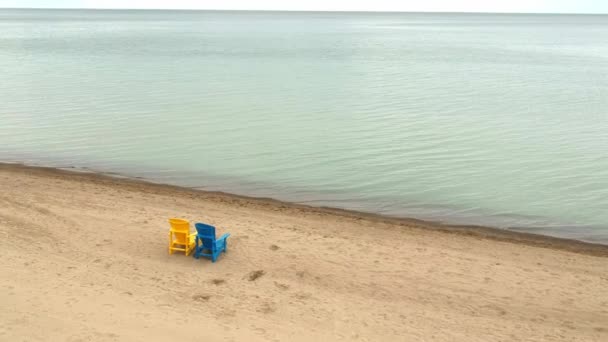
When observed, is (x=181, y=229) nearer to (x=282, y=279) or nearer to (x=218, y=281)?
(x=218, y=281)

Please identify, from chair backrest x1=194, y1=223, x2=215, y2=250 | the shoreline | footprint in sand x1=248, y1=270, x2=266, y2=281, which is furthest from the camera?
the shoreline

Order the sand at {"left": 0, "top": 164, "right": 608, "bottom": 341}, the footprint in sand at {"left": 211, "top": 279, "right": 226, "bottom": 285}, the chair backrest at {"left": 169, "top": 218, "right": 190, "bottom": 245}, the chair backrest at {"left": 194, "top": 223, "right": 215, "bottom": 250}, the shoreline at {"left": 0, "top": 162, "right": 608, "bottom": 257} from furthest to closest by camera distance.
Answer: the shoreline at {"left": 0, "top": 162, "right": 608, "bottom": 257} → the chair backrest at {"left": 169, "top": 218, "right": 190, "bottom": 245} → the chair backrest at {"left": 194, "top": 223, "right": 215, "bottom": 250} → the footprint in sand at {"left": 211, "top": 279, "right": 226, "bottom": 285} → the sand at {"left": 0, "top": 164, "right": 608, "bottom": 341}

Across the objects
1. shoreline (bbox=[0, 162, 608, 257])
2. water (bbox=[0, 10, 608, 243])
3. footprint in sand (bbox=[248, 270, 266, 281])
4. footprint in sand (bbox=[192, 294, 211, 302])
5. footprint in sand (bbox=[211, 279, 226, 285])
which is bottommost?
footprint in sand (bbox=[192, 294, 211, 302])

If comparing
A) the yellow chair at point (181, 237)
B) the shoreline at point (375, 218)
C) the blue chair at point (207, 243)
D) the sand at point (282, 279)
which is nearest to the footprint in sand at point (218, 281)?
the sand at point (282, 279)

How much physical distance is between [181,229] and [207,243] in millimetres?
614

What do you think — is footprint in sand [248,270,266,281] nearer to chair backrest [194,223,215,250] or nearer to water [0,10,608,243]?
chair backrest [194,223,215,250]

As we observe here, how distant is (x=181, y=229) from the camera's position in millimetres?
12164

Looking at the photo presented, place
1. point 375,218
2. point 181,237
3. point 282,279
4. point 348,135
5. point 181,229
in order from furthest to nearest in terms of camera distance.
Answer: point 348,135 → point 375,218 → point 181,237 → point 181,229 → point 282,279

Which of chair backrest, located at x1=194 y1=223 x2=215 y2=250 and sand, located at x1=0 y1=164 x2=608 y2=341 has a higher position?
chair backrest, located at x1=194 y1=223 x2=215 y2=250

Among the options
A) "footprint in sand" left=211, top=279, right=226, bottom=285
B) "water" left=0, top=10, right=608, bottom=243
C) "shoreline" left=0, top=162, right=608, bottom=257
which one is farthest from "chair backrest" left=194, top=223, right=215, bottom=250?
"water" left=0, top=10, right=608, bottom=243

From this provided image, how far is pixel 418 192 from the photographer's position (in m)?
18.3

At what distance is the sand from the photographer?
31.5ft

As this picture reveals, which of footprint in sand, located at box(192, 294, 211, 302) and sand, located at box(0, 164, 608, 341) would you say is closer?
sand, located at box(0, 164, 608, 341)

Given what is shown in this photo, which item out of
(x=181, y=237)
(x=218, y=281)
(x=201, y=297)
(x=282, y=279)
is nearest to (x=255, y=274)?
(x=282, y=279)
